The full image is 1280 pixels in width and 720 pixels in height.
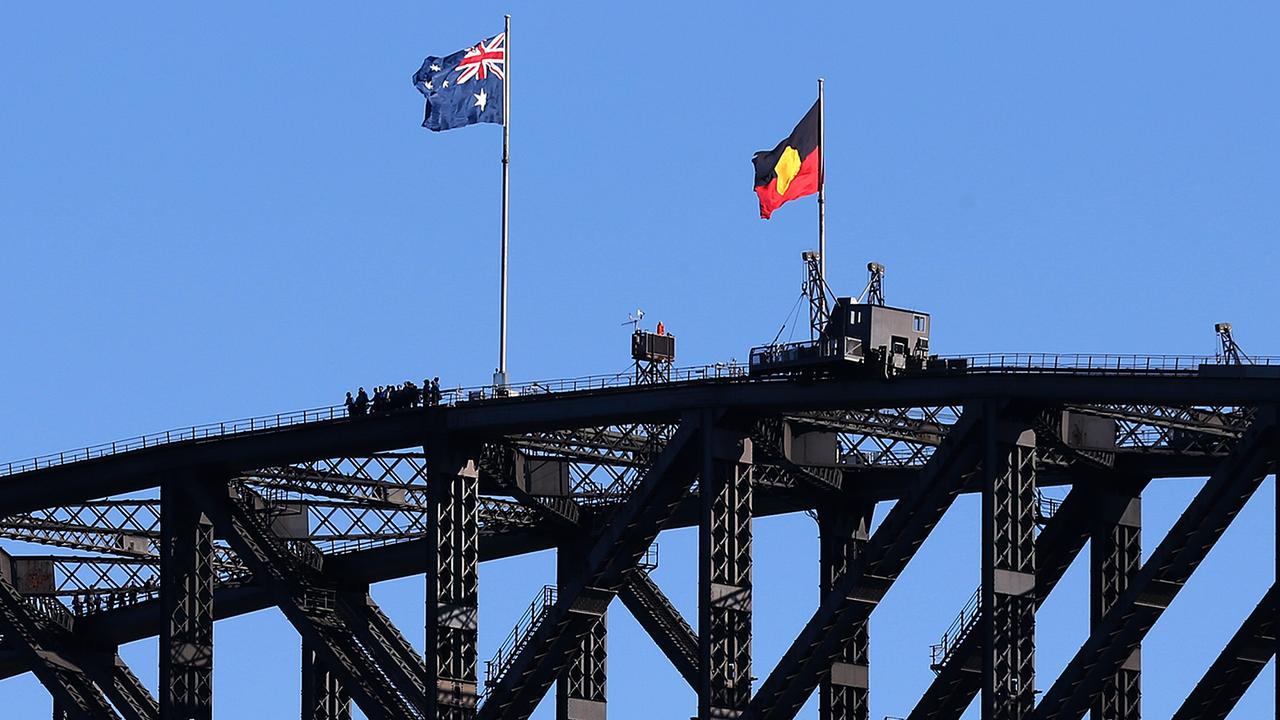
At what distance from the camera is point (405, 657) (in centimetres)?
13438

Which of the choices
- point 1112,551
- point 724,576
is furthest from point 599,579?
point 1112,551

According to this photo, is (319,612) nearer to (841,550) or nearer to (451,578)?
(451,578)

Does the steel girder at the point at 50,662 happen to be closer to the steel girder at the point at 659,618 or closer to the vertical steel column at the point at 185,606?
the vertical steel column at the point at 185,606

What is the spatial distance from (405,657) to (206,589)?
772 cm

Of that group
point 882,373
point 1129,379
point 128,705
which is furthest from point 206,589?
point 1129,379

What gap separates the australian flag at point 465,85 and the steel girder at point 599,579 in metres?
16.0

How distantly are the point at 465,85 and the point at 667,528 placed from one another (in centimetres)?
1803

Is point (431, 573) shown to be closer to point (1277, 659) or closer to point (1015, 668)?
point (1015, 668)

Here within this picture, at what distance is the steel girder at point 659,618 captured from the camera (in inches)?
5221

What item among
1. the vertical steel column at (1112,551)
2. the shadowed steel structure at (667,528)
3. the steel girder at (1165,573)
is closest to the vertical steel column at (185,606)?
the shadowed steel structure at (667,528)

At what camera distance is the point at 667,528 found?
137m

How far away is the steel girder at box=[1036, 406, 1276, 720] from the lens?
364 ft

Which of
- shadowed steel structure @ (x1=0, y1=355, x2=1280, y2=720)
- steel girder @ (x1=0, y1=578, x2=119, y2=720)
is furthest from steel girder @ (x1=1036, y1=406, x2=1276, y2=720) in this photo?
steel girder @ (x1=0, y1=578, x2=119, y2=720)

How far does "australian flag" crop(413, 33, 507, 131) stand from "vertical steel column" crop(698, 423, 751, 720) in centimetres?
1935
